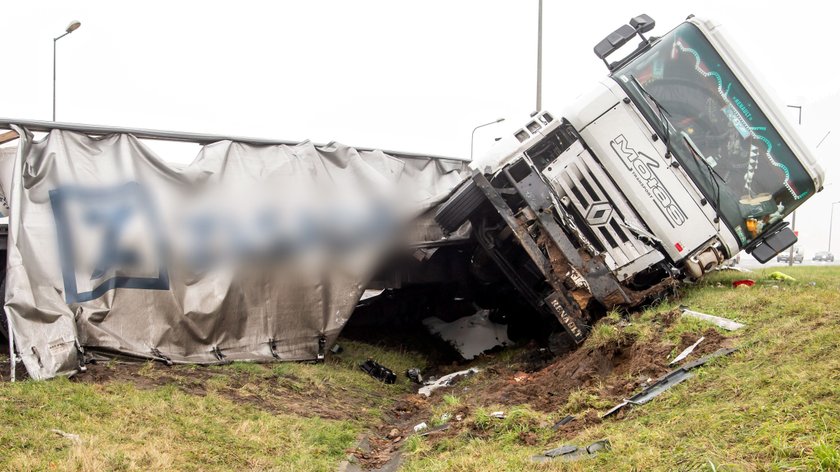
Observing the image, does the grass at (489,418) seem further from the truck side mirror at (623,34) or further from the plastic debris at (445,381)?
the truck side mirror at (623,34)

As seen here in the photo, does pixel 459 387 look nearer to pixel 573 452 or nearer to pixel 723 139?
pixel 573 452

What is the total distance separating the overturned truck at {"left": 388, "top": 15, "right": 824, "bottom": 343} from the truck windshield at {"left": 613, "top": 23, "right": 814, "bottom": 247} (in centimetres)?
1

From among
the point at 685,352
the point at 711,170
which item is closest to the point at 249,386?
the point at 685,352

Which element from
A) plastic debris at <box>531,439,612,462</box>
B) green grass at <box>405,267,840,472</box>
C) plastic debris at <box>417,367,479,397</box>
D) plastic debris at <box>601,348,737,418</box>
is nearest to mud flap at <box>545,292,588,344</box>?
green grass at <box>405,267,840,472</box>

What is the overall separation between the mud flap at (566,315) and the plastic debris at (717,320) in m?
0.99

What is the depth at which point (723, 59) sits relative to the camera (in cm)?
734

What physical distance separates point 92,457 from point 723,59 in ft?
21.8

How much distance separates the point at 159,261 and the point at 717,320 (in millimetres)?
5012

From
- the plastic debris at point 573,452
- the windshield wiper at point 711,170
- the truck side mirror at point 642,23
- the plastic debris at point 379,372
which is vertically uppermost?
the truck side mirror at point 642,23

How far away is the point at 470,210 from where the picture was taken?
7871 millimetres

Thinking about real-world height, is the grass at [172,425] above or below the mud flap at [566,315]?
above

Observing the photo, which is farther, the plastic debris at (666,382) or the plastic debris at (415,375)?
the plastic debris at (415,375)

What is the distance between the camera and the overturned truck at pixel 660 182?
7.27m

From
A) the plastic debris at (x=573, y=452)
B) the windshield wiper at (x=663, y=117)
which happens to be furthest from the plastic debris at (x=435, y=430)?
the windshield wiper at (x=663, y=117)
